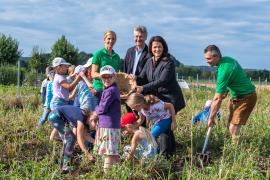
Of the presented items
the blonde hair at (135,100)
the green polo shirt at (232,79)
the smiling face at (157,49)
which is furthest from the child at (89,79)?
the green polo shirt at (232,79)

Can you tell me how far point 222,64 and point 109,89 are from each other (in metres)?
1.60

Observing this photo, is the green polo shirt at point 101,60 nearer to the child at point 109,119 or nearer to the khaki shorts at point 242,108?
the child at point 109,119

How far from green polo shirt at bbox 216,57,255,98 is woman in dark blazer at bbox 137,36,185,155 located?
631 millimetres

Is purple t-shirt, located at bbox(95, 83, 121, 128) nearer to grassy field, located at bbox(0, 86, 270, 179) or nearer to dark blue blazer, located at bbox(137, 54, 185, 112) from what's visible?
grassy field, located at bbox(0, 86, 270, 179)

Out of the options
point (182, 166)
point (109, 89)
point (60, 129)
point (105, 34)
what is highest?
point (105, 34)

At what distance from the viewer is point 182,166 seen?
222 inches

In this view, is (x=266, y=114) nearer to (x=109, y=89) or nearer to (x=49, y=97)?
(x=49, y=97)

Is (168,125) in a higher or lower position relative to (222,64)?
lower

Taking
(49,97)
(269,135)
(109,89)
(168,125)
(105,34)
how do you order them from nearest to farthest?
(109,89), (168,125), (105,34), (269,135), (49,97)

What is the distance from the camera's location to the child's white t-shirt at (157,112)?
5860 mm

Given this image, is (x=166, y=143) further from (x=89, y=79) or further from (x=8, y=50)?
(x=8, y=50)

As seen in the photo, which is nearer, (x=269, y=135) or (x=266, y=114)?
(x=269, y=135)

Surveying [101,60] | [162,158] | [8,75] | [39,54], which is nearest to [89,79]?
[101,60]

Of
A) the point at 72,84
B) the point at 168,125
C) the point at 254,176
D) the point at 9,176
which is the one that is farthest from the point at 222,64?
the point at 9,176
